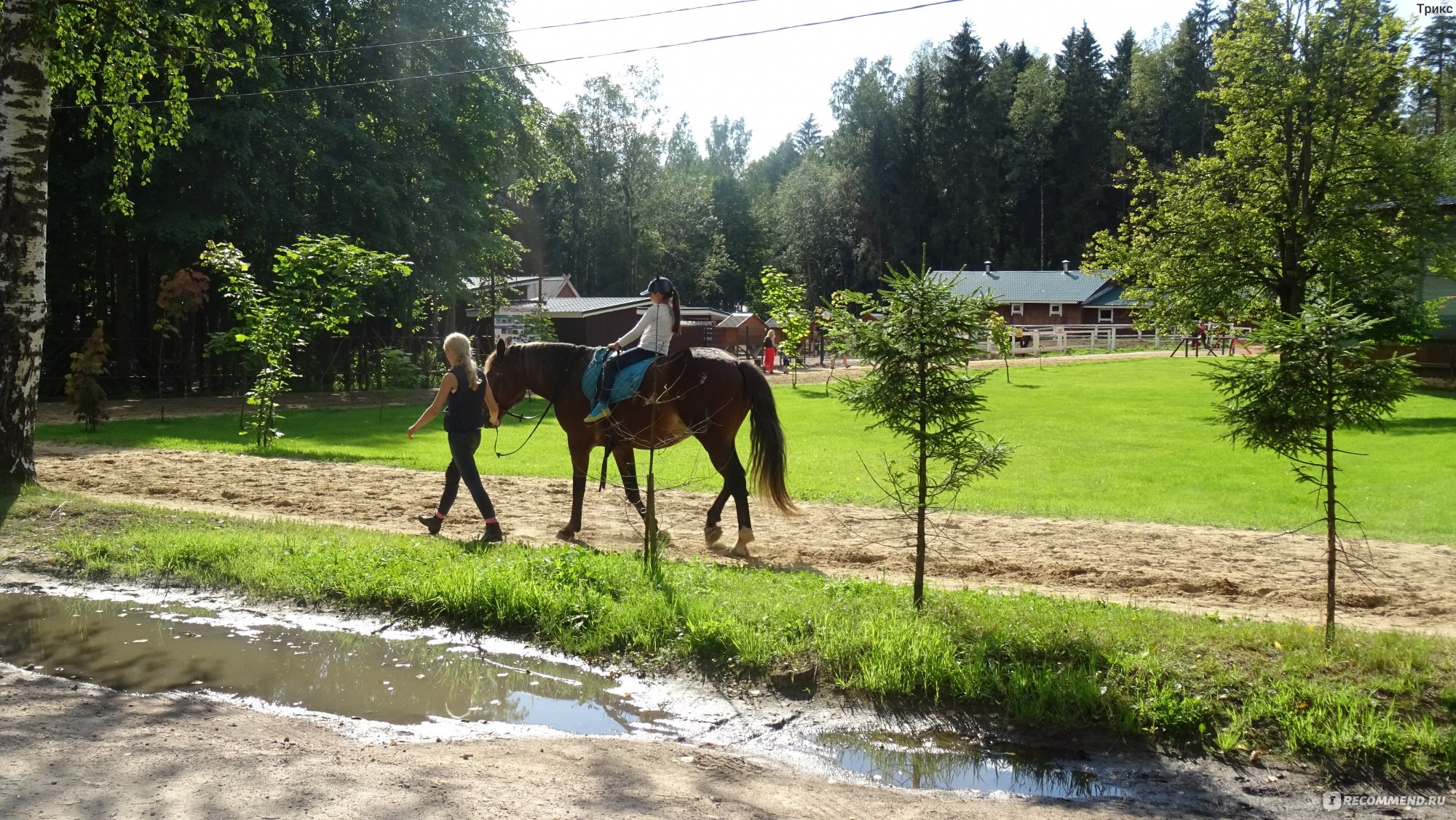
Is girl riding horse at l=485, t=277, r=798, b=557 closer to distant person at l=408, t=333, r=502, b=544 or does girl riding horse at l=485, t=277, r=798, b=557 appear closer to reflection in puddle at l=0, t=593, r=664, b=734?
distant person at l=408, t=333, r=502, b=544

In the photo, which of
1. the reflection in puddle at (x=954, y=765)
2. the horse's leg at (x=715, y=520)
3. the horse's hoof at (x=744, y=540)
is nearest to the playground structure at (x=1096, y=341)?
the horse's leg at (x=715, y=520)

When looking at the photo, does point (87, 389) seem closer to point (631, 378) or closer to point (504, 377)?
point (504, 377)

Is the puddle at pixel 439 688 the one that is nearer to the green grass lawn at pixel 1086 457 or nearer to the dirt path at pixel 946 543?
the dirt path at pixel 946 543

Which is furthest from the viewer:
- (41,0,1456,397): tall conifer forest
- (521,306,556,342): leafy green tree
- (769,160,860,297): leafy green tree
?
(769,160,860,297): leafy green tree

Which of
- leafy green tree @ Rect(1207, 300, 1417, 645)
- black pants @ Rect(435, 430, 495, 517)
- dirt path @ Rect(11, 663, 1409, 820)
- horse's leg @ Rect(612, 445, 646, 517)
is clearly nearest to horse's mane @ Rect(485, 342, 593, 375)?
horse's leg @ Rect(612, 445, 646, 517)

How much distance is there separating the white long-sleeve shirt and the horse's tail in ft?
3.34

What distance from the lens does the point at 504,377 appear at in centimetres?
1091

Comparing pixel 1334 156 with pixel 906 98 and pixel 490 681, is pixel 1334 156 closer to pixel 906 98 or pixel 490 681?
pixel 490 681

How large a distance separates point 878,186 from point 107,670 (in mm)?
77228

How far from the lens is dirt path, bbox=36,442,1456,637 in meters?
8.39

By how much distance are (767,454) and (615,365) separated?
Result: 5.86ft

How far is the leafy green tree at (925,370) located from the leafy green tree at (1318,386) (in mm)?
1624

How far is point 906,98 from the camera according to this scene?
7844 cm

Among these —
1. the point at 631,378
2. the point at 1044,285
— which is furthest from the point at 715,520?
the point at 1044,285
